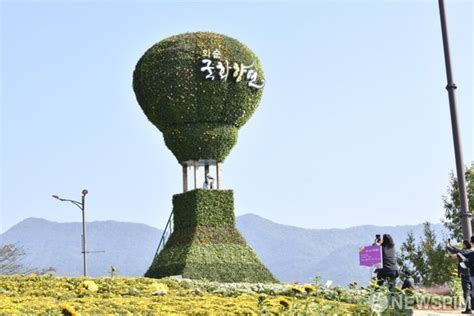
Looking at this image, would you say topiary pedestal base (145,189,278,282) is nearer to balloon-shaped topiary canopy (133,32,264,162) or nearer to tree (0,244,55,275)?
balloon-shaped topiary canopy (133,32,264,162)

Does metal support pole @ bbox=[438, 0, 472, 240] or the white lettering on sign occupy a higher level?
the white lettering on sign

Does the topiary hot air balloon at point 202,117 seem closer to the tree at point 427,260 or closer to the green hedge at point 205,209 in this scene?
the green hedge at point 205,209

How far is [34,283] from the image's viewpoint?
68.1ft

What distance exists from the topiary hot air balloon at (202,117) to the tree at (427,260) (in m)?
8.33

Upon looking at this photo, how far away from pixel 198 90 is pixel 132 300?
14.8 m

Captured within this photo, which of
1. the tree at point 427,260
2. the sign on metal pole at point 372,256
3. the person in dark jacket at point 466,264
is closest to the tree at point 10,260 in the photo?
the tree at point 427,260

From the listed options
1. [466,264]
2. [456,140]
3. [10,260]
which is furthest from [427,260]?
[456,140]

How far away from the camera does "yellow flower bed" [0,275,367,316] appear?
11703mm

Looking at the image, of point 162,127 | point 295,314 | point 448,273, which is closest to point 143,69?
point 162,127

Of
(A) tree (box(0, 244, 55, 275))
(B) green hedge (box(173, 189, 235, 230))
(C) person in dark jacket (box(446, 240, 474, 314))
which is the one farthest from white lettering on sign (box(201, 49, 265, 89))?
(A) tree (box(0, 244, 55, 275))

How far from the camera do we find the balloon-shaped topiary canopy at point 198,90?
3047cm

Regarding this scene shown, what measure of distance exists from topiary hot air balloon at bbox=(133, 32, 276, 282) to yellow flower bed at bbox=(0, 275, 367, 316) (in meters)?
7.30

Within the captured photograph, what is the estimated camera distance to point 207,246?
94.8 feet

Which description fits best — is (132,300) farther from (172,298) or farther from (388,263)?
(388,263)
